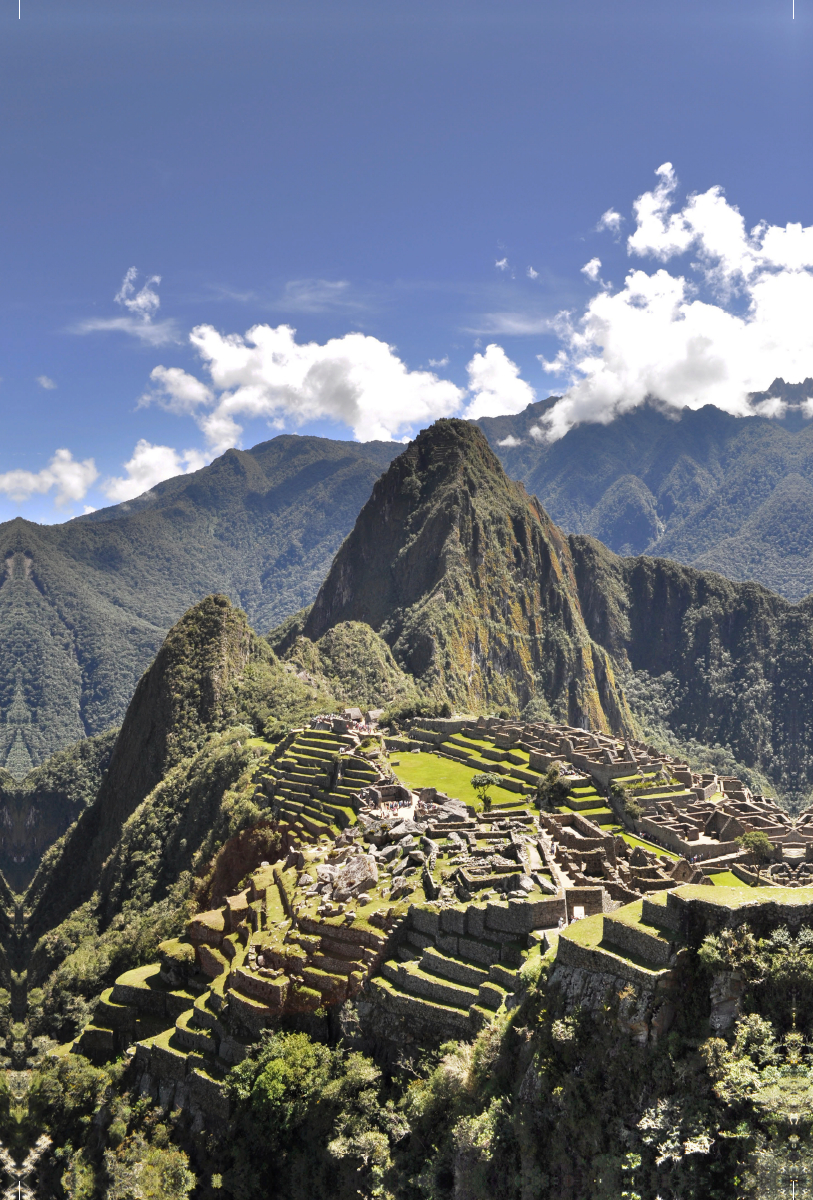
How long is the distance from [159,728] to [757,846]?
93.3 m

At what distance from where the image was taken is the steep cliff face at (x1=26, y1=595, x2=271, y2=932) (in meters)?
117

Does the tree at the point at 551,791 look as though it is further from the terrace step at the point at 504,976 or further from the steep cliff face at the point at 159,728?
the steep cliff face at the point at 159,728

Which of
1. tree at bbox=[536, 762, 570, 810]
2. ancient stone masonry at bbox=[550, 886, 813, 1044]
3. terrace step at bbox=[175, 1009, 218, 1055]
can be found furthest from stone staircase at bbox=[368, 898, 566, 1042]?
tree at bbox=[536, 762, 570, 810]

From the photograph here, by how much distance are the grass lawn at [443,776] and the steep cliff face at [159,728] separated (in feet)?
148

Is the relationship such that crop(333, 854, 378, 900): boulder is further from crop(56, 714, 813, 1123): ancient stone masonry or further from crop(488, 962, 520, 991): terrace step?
crop(488, 962, 520, 991): terrace step

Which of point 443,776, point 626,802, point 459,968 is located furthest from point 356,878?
point 626,802

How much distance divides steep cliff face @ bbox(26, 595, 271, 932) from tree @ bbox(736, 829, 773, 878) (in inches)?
3018

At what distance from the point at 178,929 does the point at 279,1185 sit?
70.1 feet

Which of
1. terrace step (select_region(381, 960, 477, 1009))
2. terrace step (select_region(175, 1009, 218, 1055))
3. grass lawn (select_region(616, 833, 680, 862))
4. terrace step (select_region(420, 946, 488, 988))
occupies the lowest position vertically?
terrace step (select_region(175, 1009, 218, 1055))

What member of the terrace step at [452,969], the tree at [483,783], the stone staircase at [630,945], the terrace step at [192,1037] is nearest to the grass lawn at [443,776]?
the tree at [483,783]

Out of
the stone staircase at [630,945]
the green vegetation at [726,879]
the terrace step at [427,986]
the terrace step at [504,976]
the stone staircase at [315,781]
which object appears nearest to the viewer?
the stone staircase at [630,945]

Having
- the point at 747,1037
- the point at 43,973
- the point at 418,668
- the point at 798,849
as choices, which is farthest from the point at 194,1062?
the point at 418,668

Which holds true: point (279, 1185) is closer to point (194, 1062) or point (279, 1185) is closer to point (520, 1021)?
point (194, 1062)

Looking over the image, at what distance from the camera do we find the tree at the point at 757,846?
5722 cm
